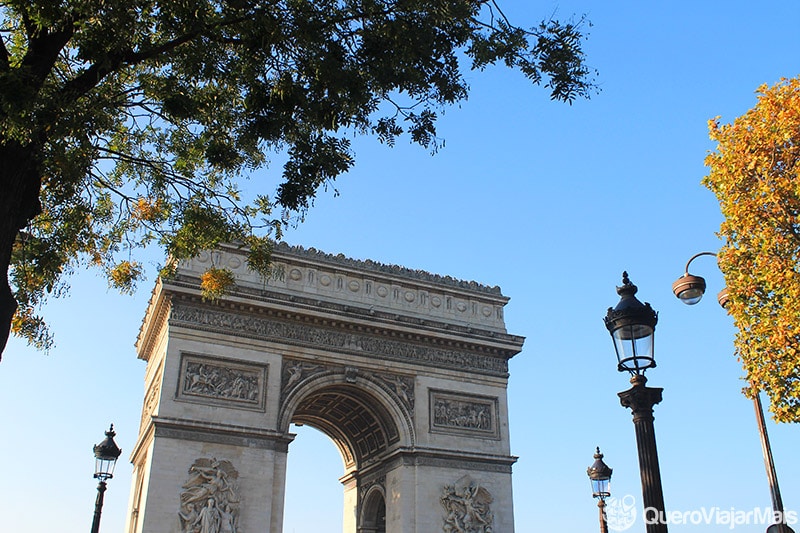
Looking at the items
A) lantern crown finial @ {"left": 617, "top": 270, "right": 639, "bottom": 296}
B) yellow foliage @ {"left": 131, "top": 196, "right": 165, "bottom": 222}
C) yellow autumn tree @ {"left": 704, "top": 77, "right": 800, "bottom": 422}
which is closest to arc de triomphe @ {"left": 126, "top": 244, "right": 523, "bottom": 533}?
yellow foliage @ {"left": 131, "top": 196, "right": 165, "bottom": 222}

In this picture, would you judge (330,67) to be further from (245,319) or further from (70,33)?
(245,319)

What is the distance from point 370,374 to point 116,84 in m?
16.0

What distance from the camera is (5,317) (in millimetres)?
7273

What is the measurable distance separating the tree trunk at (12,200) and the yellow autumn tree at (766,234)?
1119cm

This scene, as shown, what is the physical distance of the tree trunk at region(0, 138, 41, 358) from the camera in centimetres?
720

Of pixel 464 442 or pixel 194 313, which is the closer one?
pixel 194 313

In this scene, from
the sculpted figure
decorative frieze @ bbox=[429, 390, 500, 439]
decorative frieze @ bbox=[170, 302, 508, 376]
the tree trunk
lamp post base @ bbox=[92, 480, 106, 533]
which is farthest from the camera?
decorative frieze @ bbox=[429, 390, 500, 439]

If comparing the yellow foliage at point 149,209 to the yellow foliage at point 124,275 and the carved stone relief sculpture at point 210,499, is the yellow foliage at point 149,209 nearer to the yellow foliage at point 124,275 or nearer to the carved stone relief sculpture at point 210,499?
the yellow foliage at point 124,275

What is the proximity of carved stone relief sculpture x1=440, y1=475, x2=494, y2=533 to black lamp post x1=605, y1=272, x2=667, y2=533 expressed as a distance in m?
18.3

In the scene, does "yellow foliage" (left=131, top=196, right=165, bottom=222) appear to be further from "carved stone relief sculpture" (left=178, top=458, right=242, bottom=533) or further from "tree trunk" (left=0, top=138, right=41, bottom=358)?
"carved stone relief sculpture" (left=178, top=458, right=242, bottom=533)

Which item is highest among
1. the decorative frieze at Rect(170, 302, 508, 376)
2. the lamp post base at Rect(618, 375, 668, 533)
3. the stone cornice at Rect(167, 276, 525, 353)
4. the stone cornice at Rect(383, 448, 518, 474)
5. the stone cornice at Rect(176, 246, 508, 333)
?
the stone cornice at Rect(176, 246, 508, 333)

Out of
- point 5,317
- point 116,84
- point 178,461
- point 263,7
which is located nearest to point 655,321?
point 263,7

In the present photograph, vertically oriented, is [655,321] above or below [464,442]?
below

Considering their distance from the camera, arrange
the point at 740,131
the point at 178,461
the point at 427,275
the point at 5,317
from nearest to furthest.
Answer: the point at 5,317
the point at 740,131
the point at 178,461
the point at 427,275
